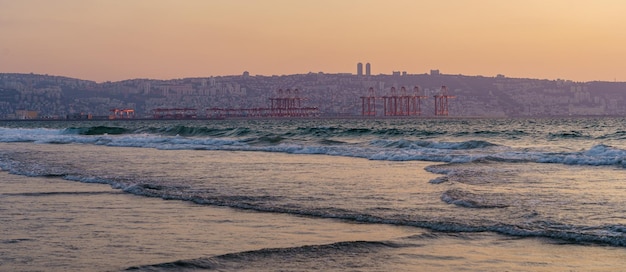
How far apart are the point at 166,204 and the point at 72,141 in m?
32.5

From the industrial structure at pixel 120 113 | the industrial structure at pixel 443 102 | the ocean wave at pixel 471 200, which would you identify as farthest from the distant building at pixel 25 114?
the ocean wave at pixel 471 200

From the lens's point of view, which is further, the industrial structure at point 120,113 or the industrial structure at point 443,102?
the industrial structure at point 443,102

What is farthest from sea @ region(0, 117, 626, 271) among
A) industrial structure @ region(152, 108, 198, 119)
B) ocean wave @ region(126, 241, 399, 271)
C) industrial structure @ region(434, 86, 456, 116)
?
industrial structure @ region(434, 86, 456, 116)

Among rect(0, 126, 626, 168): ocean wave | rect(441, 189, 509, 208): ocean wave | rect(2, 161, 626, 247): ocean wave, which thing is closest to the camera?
rect(2, 161, 626, 247): ocean wave

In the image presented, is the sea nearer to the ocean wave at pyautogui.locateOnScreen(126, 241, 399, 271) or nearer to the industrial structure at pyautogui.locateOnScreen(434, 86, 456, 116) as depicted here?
the ocean wave at pyautogui.locateOnScreen(126, 241, 399, 271)

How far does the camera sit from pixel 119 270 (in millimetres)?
6621

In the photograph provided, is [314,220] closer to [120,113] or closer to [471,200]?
[471,200]

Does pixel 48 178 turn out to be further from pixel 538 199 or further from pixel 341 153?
pixel 341 153

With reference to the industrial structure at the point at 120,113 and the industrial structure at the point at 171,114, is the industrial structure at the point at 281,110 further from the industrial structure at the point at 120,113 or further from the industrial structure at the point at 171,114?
the industrial structure at the point at 120,113

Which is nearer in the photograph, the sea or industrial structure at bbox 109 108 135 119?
the sea

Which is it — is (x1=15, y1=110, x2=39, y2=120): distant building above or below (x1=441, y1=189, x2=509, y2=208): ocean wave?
below

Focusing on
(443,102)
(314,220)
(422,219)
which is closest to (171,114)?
(443,102)

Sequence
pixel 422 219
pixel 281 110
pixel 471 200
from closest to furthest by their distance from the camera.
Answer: pixel 422 219 < pixel 471 200 < pixel 281 110

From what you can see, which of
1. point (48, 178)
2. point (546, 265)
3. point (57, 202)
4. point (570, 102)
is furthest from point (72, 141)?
point (570, 102)
